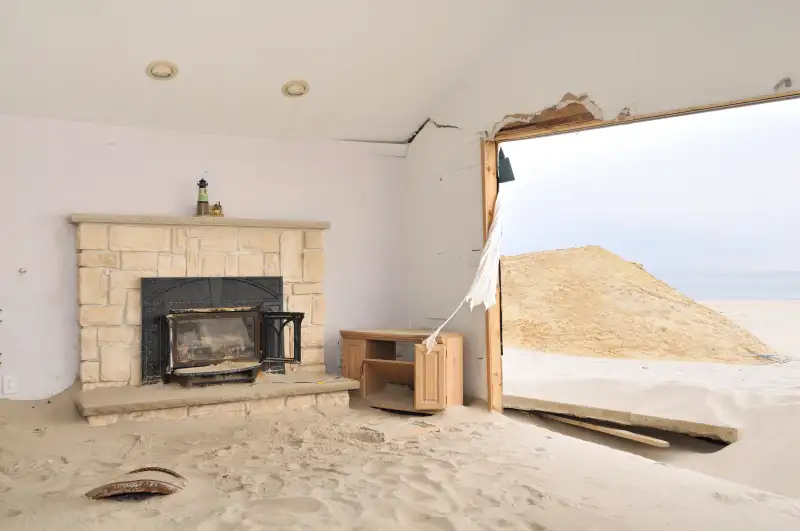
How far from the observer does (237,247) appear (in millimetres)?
4594

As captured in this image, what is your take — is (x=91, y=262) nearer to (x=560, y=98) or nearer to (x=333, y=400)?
(x=333, y=400)

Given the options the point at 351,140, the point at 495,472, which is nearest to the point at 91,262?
the point at 351,140

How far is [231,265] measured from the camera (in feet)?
15.0

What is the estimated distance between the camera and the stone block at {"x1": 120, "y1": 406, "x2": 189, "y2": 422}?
12.3ft

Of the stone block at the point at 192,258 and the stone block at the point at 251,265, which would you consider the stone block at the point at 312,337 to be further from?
the stone block at the point at 192,258

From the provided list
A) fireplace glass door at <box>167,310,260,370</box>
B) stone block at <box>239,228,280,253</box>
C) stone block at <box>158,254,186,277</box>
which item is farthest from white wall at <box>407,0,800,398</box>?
stone block at <box>158,254,186,277</box>

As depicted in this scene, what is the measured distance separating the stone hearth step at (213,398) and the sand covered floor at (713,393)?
5.91 feet

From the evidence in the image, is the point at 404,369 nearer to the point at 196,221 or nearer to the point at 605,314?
the point at 196,221

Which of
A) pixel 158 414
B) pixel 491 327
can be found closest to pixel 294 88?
pixel 491 327

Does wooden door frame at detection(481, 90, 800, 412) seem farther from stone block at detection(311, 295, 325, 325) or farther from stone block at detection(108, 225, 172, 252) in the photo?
stone block at detection(108, 225, 172, 252)

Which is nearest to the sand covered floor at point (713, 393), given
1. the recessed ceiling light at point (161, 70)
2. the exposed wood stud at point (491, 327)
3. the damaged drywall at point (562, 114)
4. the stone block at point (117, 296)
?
the exposed wood stud at point (491, 327)

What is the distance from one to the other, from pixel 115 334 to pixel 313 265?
159 centimetres

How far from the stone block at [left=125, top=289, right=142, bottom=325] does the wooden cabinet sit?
158 cm

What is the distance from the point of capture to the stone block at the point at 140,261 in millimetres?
4227
